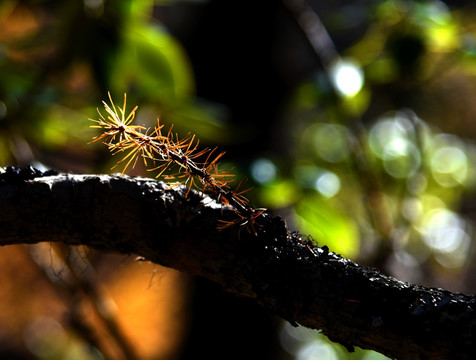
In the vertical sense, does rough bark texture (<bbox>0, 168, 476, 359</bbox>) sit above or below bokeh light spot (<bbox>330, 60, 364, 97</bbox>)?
below

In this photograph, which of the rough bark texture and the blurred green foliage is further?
the blurred green foliage

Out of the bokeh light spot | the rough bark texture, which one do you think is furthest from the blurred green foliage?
the rough bark texture

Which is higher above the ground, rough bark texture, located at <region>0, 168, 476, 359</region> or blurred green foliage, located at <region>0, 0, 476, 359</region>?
blurred green foliage, located at <region>0, 0, 476, 359</region>

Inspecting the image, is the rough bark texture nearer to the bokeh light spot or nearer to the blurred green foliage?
the blurred green foliage

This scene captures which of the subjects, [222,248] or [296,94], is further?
[296,94]

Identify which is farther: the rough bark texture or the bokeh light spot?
the bokeh light spot

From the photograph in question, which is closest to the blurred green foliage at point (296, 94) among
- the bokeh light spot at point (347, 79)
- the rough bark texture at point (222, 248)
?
the bokeh light spot at point (347, 79)

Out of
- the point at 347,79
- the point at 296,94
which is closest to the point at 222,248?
the point at 347,79

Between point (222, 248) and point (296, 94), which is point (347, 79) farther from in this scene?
point (222, 248)

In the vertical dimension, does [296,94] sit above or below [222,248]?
above
